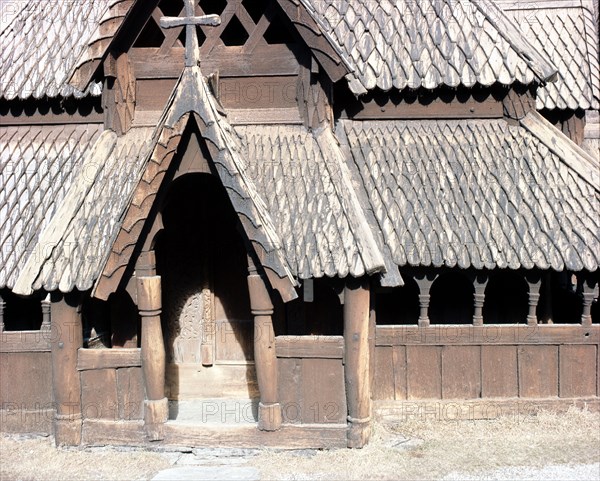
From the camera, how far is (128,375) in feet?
23.3

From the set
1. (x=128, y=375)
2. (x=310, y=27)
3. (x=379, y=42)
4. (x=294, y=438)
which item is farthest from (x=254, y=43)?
(x=294, y=438)

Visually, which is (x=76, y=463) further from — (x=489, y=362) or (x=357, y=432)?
(x=489, y=362)

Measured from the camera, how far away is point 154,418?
694cm

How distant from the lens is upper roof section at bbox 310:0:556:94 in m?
8.62

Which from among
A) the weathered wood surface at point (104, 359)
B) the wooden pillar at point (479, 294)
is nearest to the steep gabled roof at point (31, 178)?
the weathered wood surface at point (104, 359)

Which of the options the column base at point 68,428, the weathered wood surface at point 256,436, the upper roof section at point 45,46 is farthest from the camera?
the upper roof section at point 45,46

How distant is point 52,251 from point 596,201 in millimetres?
6418

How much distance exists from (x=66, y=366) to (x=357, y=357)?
3187mm

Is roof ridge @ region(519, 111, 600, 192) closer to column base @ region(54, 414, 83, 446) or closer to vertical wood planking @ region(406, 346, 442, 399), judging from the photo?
vertical wood planking @ region(406, 346, 442, 399)

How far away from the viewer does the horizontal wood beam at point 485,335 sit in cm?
784

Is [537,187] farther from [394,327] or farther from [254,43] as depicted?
[254,43]

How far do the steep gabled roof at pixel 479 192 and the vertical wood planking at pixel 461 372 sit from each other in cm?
125

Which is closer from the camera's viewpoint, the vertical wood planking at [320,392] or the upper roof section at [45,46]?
the vertical wood planking at [320,392]

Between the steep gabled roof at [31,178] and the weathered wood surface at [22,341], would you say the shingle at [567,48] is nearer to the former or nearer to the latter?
the steep gabled roof at [31,178]
